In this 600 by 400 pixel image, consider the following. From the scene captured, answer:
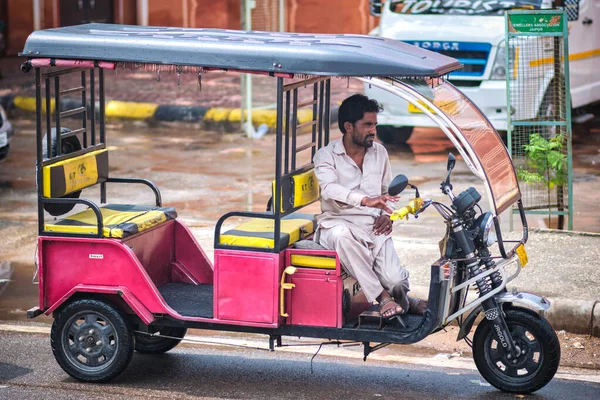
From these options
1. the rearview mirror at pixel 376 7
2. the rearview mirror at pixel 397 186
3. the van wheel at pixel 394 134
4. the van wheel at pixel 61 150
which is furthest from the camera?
the van wheel at pixel 394 134

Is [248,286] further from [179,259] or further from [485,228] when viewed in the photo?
[485,228]

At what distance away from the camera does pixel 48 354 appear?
6.59 m

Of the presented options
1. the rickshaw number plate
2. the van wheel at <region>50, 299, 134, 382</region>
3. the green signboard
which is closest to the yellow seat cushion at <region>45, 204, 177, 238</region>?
the van wheel at <region>50, 299, 134, 382</region>

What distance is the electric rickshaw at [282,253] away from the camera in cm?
550

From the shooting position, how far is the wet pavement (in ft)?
28.5

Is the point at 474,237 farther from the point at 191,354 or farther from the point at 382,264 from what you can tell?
the point at 191,354

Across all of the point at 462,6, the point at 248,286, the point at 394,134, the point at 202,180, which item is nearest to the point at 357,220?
the point at 248,286

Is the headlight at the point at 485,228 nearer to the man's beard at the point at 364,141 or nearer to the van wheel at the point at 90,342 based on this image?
the man's beard at the point at 364,141

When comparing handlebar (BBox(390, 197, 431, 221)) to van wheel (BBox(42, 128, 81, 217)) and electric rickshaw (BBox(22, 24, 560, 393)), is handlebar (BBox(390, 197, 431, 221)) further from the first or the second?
van wheel (BBox(42, 128, 81, 217))

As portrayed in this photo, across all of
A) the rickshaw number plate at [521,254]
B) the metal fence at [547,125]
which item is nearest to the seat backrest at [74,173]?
the rickshaw number plate at [521,254]

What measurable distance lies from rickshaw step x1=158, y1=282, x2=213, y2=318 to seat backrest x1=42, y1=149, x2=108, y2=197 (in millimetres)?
817

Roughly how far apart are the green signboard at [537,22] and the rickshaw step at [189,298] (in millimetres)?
3859

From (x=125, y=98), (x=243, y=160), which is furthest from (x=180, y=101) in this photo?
(x=243, y=160)

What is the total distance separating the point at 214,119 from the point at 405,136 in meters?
3.00
